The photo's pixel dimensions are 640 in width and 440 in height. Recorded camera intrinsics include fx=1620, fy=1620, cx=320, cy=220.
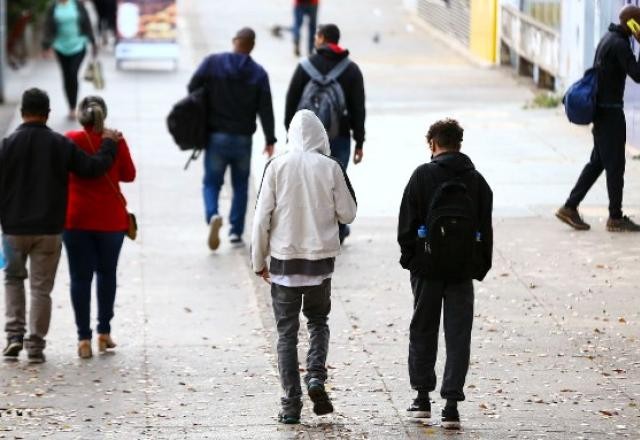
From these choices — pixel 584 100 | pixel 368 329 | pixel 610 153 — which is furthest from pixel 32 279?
pixel 610 153

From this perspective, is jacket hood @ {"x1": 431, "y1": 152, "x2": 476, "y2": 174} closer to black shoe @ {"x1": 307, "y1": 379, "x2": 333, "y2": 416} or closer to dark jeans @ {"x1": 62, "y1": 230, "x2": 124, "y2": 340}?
black shoe @ {"x1": 307, "y1": 379, "x2": 333, "y2": 416}

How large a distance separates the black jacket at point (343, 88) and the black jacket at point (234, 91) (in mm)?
→ 389

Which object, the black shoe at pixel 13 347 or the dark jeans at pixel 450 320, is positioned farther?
the black shoe at pixel 13 347

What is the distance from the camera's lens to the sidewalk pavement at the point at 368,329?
328 inches

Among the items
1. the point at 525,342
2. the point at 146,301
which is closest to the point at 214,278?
the point at 146,301

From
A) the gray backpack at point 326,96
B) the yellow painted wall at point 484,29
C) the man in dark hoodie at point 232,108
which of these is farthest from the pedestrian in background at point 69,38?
the gray backpack at point 326,96

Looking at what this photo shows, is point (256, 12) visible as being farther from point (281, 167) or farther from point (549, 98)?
point (281, 167)

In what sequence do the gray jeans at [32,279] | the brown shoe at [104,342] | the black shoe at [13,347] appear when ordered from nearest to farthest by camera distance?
the gray jeans at [32,279] → the black shoe at [13,347] → the brown shoe at [104,342]

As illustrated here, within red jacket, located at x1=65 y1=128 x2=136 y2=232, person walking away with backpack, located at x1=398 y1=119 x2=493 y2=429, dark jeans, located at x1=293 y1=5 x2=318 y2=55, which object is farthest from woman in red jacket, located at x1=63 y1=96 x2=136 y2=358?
dark jeans, located at x1=293 y1=5 x2=318 y2=55

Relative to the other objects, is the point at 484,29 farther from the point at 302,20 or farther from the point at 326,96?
the point at 326,96

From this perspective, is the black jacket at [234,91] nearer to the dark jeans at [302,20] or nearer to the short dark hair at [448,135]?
the short dark hair at [448,135]

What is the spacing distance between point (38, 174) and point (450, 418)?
301 centimetres

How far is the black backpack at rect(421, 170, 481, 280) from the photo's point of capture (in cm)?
773

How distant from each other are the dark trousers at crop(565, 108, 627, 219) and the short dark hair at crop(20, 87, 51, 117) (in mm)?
4851
